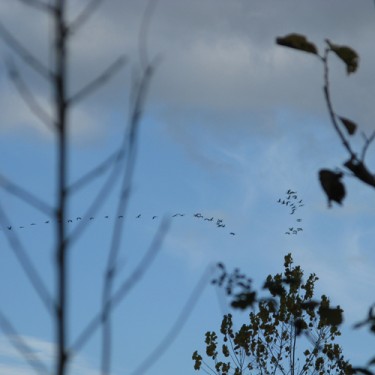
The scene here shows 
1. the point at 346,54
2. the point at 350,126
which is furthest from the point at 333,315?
the point at 346,54

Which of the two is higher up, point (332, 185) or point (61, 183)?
point (332, 185)

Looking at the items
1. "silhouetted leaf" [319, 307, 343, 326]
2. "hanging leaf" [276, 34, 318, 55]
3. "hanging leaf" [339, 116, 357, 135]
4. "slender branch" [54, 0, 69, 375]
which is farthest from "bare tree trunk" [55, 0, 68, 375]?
"silhouetted leaf" [319, 307, 343, 326]

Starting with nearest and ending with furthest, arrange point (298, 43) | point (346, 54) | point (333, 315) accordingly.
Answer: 1. point (298, 43)
2. point (346, 54)
3. point (333, 315)

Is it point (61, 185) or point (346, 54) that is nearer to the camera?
point (61, 185)

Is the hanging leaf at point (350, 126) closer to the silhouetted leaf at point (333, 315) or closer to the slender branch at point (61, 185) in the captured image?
the silhouetted leaf at point (333, 315)

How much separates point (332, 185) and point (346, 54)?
72 cm

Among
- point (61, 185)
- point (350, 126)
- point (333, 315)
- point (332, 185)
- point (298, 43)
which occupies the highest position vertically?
point (298, 43)

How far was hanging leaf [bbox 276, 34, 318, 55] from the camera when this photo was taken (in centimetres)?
355

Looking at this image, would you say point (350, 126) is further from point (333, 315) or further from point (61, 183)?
point (61, 183)

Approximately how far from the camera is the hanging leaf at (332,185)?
343cm

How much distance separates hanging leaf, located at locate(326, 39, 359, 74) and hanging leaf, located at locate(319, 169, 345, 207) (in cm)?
65

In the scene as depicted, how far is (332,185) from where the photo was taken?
343 cm

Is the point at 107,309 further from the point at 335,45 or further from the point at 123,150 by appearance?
the point at 335,45

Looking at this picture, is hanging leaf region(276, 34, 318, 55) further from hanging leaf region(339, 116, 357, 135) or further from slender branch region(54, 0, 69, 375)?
slender branch region(54, 0, 69, 375)
